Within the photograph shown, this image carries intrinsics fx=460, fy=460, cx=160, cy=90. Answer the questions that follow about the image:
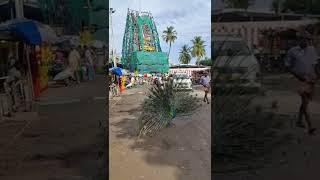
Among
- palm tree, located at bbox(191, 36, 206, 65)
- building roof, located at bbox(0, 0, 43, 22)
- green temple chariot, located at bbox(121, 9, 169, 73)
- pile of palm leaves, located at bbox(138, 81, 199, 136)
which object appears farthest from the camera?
pile of palm leaves, located at bbox(138, 81, 199, 136)

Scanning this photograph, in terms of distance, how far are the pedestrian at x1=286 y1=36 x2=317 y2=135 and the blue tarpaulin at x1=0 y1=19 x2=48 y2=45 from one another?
4.97 feet

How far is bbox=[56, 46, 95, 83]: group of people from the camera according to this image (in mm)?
2865

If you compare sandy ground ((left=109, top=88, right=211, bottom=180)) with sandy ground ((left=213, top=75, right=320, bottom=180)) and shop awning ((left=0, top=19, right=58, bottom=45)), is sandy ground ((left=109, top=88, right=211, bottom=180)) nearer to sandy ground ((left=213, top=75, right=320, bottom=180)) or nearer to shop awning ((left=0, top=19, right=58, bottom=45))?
sandy ground ((left=213, top=75, right=320, bottom=180))

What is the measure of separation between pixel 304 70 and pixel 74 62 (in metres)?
1.42

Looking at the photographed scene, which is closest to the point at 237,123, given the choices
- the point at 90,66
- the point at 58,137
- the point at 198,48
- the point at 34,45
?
the point at 198,48

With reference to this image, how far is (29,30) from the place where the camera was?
2.69 m

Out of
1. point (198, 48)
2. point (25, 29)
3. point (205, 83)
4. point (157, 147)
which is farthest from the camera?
point (157, 147)

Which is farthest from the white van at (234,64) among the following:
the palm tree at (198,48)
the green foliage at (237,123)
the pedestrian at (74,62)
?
the pedestrian at (74,62)

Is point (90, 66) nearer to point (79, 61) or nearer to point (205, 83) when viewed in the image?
point (79, 61)

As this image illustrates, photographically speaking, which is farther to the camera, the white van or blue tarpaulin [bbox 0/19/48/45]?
the white van

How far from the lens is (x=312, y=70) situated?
9.04 ft

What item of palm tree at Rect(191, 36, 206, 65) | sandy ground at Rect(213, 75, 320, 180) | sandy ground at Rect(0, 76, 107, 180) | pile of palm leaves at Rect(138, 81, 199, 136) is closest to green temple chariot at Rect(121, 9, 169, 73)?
pile of palm leaves at Rect(138, 81, 199, 136)

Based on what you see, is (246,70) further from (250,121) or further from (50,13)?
(50,13)

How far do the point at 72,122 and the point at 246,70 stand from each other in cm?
115
